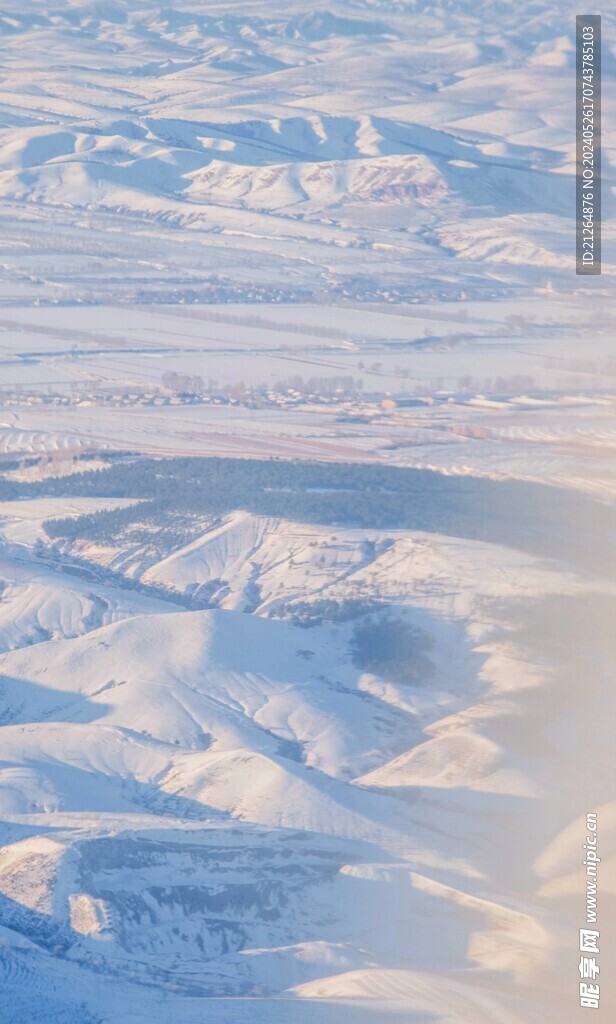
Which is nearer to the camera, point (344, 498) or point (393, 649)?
point (393, 649)

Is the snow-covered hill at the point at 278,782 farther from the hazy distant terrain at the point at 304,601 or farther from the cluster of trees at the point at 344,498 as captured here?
the cluster of trees at the point at 344,498

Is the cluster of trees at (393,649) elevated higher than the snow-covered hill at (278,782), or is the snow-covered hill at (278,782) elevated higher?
the snow-covered hill at (278,782)

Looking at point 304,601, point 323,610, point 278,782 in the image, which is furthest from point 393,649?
point 278,782

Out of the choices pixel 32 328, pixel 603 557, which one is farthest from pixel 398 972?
pixel 32 328

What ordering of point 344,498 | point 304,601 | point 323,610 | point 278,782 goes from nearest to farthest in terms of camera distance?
point 278,782 → point 323,610 → point 304,601 → point 344,498

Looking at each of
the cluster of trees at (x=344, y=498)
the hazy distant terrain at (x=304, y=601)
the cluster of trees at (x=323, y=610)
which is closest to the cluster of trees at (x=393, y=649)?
the hazy distant terrain at (x=304, y=601)

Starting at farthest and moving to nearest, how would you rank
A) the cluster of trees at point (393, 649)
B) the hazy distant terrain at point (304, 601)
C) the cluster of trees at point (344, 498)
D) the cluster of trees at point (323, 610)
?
the cluster of trees at point (344, 498) → the cluster of trees at point (323, 610) → the cluster of trees at point (393, 649) → the hazy distant terrain at point (304, 601)

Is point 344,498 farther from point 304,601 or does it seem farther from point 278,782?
point 278,782

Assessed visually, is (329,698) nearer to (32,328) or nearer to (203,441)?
(203,441)

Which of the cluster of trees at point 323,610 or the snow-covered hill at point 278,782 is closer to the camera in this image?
the snow-covered hill at point 278,782
